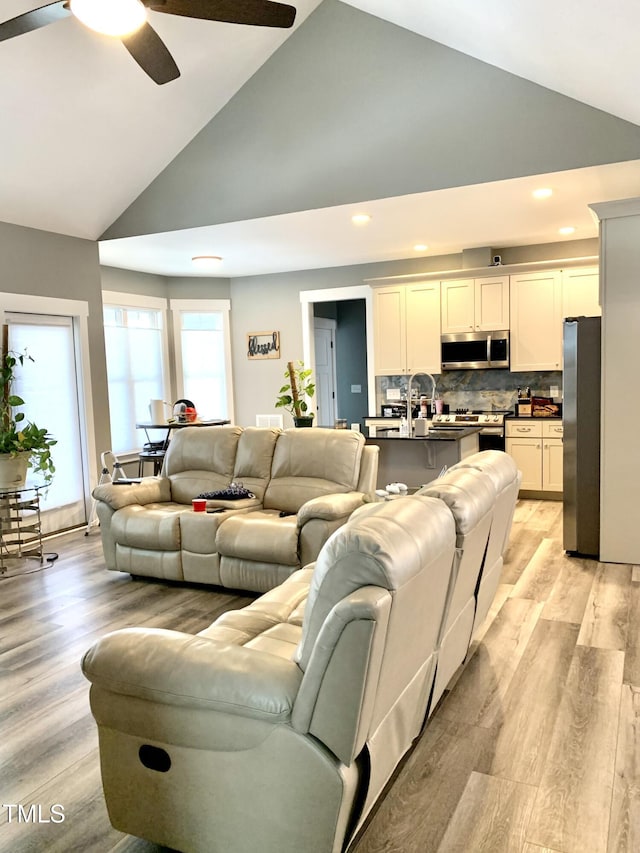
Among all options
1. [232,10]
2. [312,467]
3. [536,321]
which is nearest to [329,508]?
[312,467]

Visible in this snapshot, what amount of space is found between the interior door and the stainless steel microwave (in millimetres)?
2533

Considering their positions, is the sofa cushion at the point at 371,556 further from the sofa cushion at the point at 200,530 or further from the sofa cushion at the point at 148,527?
the sofa cushion at the point at 148,527

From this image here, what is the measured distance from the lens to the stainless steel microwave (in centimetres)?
678

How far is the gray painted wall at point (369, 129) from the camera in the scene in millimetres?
4332

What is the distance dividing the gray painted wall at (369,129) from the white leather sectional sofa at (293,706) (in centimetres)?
334

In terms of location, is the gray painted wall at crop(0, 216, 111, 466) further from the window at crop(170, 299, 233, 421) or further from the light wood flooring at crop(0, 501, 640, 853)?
the light wood flooring at crop(0, 501, 640, 853)

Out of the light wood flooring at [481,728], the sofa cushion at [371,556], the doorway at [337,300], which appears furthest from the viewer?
the doorway at [337,300]

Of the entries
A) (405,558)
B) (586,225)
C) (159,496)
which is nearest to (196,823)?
(405,558)

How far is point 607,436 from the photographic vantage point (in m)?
4.41

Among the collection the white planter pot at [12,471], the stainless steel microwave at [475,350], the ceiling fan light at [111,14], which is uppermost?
the ceiling fan light at [111,14]

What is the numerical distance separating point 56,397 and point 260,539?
2980 millimetres

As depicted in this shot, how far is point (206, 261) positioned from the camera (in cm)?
712

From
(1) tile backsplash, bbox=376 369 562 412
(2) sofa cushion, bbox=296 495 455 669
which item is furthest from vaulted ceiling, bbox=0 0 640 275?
(2) sofa cushion, bbox=296 495 455 669

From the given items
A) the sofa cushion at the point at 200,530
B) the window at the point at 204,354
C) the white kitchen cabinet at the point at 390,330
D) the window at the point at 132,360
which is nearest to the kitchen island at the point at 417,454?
the sofa cushion at the point at 200,530
